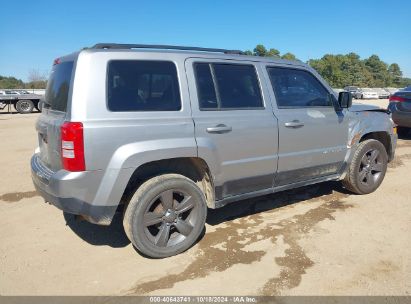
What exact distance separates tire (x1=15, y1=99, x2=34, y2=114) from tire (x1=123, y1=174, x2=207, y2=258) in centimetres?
2087

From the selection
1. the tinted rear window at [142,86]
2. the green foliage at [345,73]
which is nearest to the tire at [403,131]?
the tinted rear window at [142,86]

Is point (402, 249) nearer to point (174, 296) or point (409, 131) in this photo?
point (174, 296)

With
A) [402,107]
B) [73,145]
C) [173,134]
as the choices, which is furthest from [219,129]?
[402,107]

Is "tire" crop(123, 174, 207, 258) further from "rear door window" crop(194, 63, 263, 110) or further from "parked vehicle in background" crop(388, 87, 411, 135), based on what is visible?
"parked vehicle in background" crop(388, 87, 411, 135)

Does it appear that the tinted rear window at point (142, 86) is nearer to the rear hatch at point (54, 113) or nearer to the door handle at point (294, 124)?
the rear hatch at point (54, 113)

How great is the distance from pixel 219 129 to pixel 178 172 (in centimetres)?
61

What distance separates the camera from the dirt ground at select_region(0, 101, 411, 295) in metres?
3.10

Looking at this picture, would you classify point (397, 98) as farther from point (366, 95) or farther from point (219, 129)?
point (366, 95)

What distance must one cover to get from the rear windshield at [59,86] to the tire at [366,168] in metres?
3.76

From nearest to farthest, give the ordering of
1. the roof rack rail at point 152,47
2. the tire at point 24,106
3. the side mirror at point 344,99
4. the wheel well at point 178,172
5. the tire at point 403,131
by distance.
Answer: the roof rack rail at point 152,47, the wheel well at point 178,172, the side mirror at point 344,99, the tire at point 403,131, the tire at point 24,106

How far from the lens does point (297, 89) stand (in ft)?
14.6

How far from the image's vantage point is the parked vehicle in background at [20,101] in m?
21.2

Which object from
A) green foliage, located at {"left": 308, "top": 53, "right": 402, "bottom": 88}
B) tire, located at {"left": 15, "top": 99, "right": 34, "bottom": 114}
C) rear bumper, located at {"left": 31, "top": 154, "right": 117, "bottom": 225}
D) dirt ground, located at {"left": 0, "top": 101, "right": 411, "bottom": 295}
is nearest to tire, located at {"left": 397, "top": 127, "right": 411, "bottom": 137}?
dirt ground, located at {"left": 0, "top": 101, "right": 411, "bottom": 295}

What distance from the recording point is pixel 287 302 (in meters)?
2.86
